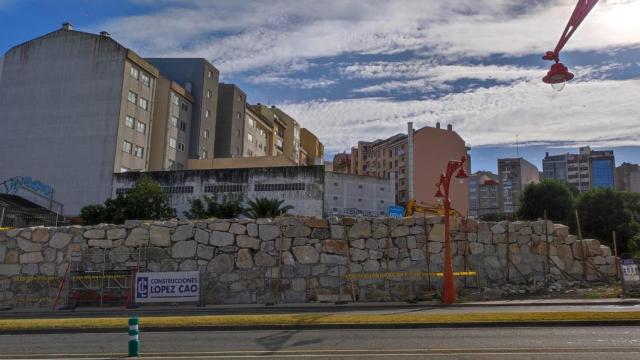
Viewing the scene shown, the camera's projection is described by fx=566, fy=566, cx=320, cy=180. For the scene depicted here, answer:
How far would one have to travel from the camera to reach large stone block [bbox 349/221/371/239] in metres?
22.1

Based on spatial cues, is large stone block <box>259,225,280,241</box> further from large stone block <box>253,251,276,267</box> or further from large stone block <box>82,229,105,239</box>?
large stone block <box>82,229,105,239</box>

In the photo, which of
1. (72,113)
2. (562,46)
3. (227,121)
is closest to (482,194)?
(227,121)

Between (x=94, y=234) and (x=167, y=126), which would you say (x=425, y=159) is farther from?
(x=94, y=234)

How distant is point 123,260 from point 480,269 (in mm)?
13973

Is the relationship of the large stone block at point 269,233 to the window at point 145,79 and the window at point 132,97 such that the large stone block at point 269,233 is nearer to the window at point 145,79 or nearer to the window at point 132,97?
the window at point 132,97

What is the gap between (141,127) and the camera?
200ft

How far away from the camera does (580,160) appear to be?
16275 centimetres

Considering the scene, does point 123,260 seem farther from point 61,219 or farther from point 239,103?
point 239,103

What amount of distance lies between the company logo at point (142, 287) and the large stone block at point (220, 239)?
9.04 ft

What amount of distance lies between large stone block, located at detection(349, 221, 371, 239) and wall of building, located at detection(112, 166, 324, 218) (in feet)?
111

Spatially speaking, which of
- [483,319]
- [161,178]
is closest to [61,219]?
[161,178]


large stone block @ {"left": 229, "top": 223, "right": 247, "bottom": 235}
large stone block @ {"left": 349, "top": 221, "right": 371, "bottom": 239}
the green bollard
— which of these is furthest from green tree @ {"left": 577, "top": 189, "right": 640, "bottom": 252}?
the green bollard

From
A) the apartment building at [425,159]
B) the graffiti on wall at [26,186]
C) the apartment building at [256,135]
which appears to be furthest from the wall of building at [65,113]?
the apartment building at [425,159]

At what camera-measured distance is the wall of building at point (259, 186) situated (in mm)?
56562
